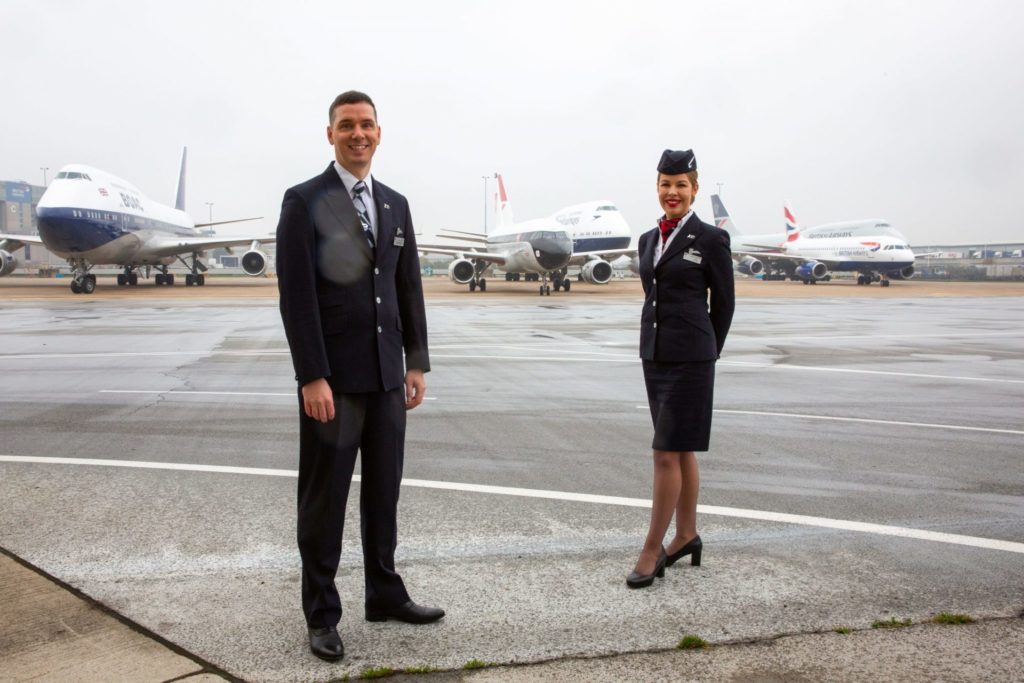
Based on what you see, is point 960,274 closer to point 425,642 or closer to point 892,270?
point 892,270

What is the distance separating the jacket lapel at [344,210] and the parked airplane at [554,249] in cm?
2824

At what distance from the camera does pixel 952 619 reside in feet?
9.64

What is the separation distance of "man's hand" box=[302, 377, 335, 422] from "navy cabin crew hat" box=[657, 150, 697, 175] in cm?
183

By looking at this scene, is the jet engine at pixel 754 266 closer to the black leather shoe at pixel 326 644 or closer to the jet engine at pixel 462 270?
the jet engine at pixel 462 270

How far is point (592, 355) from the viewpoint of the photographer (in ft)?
39.1

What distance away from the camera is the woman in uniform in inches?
138

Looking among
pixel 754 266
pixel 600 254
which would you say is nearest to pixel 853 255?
pixel 600 254

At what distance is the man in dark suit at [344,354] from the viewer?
2834 mm

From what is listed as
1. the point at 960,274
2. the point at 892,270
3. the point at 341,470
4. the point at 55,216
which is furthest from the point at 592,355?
the point at 960,274

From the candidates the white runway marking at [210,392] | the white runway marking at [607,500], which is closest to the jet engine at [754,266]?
the white runway marking at [210,392]

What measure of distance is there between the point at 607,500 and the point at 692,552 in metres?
0.93

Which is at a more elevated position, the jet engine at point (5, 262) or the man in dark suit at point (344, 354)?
the jet engine at point (5, 262)

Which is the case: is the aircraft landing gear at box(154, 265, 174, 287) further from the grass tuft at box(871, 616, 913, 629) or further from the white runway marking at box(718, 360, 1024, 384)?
the grass tuft at box(871, 616, 913, 629)

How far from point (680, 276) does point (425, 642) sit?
191 cm
